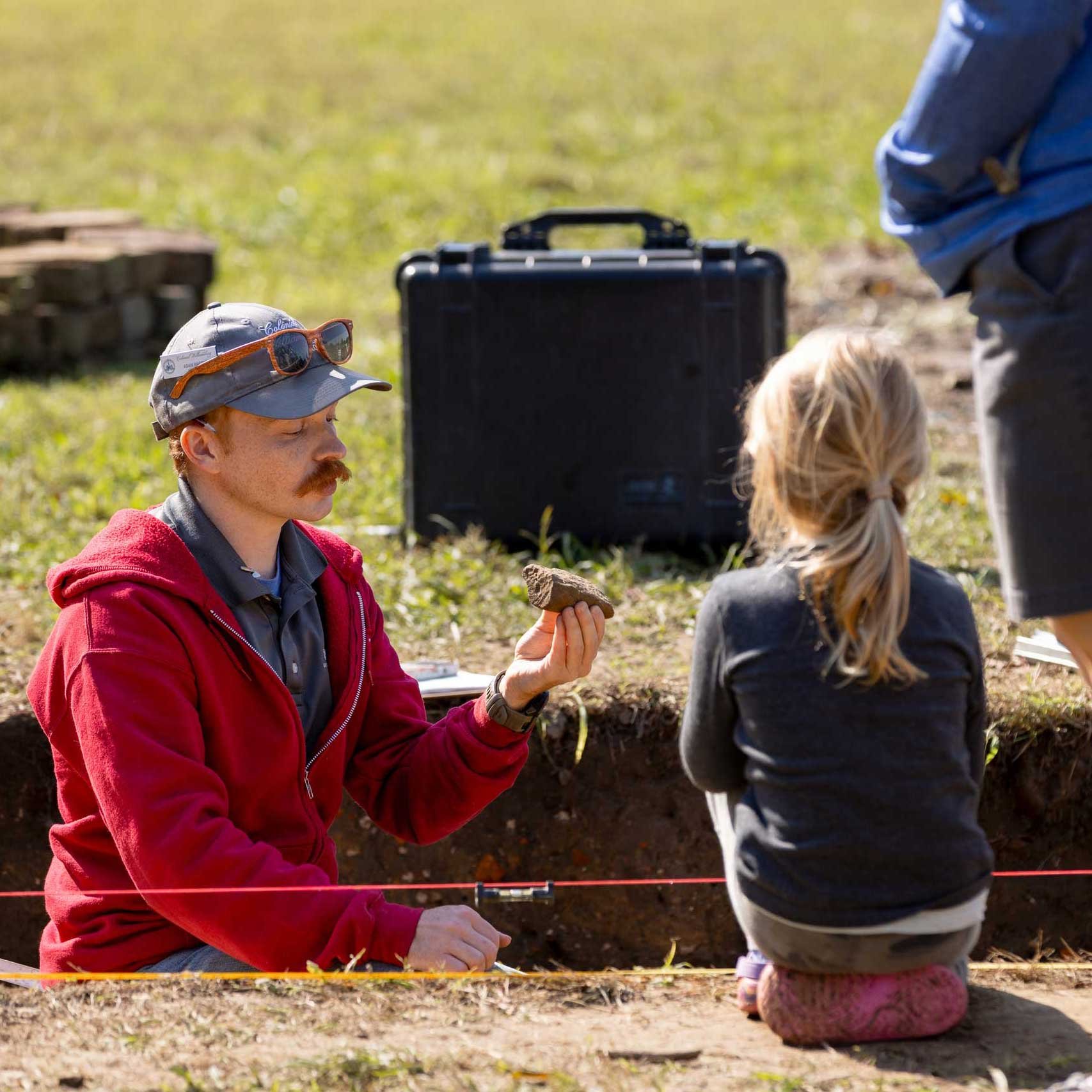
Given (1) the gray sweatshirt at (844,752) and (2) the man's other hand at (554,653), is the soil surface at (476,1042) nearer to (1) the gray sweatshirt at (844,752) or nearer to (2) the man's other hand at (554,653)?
(1) the gray sweatshirt at (844,752)

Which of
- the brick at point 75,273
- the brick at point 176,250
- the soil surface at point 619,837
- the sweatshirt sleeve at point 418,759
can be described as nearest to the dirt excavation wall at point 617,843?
the soil surface at point 619,837

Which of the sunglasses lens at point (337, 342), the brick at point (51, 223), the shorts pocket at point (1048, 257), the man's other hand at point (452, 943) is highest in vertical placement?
the shorts pocket at point (1048, 257)

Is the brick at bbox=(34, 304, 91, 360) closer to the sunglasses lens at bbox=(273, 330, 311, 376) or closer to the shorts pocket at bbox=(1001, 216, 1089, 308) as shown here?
the sunglasses lens at bbox=(273, 330, 311, 376)

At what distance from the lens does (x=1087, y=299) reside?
274cm

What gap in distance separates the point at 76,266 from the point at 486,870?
5.15m

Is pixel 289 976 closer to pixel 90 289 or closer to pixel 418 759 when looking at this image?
pixel 418 759

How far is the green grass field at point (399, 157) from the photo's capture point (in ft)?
17.6

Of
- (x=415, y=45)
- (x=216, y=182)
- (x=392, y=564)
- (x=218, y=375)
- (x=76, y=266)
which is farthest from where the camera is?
(x=415, y=45)

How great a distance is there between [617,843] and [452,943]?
1.62 m

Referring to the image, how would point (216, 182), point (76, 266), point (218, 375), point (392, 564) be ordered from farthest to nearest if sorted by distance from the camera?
point (216, 182), point (76, 266), point (392, 564), point (218, 375)

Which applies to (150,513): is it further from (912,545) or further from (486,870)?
(912,545)

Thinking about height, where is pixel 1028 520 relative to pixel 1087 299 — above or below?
below

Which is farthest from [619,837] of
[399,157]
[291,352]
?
[399,157]

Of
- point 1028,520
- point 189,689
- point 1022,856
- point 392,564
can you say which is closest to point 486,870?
point 392,564
